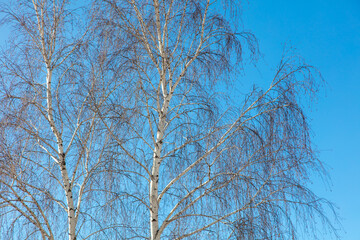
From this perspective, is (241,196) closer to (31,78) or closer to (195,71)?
(195,71)

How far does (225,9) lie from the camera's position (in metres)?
6.62

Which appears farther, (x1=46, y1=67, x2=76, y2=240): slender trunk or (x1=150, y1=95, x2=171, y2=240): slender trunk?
(x1=46, y1=67, x2=76, y2=240): slender trunk

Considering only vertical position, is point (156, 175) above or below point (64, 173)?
below

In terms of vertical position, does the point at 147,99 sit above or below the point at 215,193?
above

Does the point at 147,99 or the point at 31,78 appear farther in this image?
the point at 31,78

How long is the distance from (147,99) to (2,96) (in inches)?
91.0

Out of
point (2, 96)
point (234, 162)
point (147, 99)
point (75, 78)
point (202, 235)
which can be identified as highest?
point (75, 78)

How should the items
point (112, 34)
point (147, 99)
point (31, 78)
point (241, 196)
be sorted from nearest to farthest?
point (241, 196), point (147, 99), point (112, 34), point (31, 78)

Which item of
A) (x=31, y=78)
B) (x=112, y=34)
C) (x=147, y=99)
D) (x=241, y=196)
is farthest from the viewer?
(x=31, y=78)

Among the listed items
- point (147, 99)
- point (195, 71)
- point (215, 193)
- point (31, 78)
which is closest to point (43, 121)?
point (31, 78)

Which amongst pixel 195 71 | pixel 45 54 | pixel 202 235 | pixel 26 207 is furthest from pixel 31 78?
pixel 202 235

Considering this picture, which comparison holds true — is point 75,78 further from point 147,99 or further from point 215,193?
point 215,193

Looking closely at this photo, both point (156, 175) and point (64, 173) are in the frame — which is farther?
point (64, 173)

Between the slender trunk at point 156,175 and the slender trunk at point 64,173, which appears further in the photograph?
the slender trunk at point 64,173
